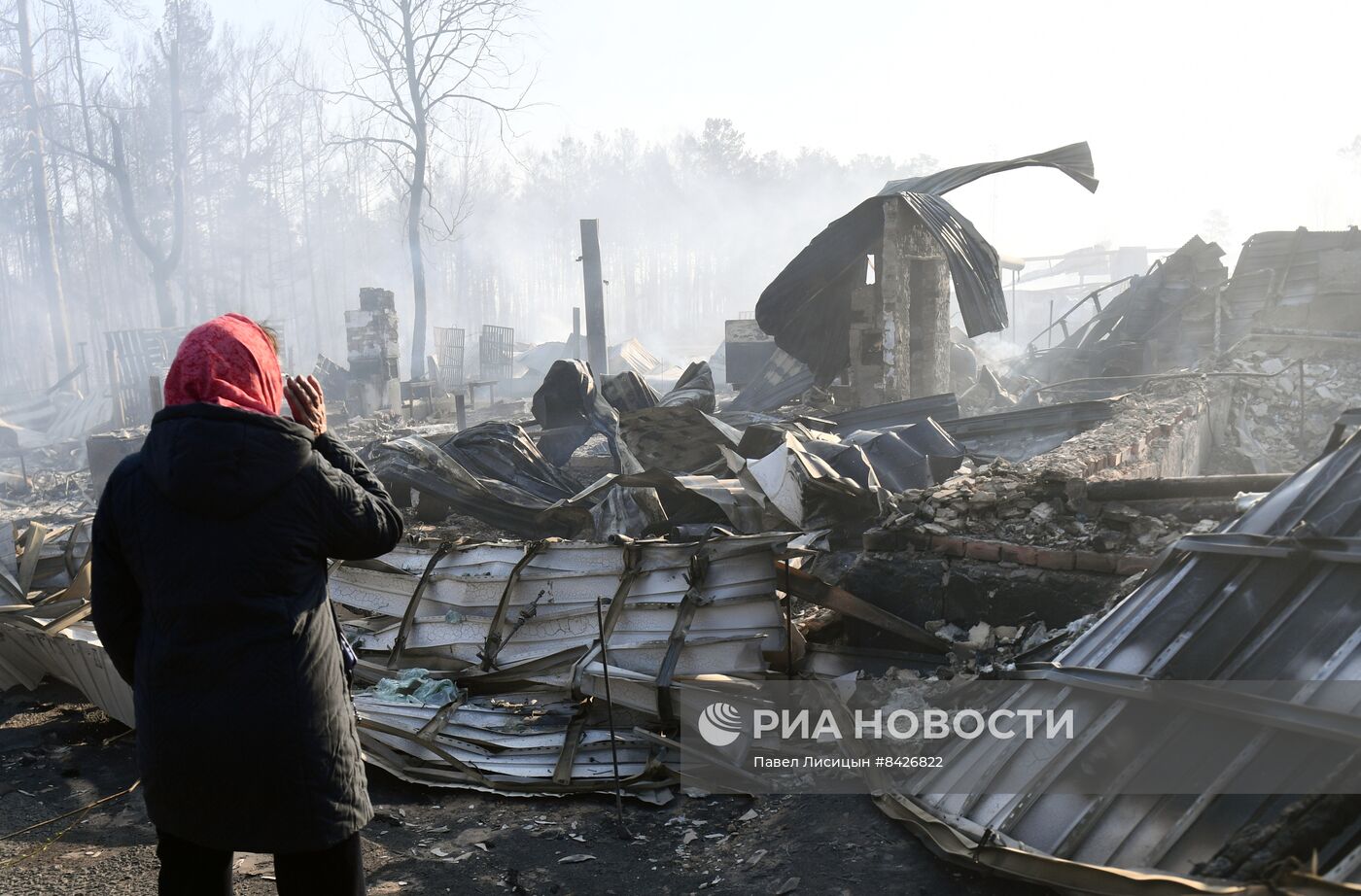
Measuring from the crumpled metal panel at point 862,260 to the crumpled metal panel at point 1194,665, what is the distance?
7.37m

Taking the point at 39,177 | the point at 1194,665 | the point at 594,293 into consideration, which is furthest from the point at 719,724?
the point at 39,177

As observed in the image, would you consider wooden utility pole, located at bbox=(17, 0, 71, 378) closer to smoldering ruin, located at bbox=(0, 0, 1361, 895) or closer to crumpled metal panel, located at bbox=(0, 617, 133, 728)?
smoldering ruin, located at bbox=(0, 0, 1361, 895)

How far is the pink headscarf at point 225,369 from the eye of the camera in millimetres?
1947

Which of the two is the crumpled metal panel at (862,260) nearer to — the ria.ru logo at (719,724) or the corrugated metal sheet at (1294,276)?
the corrugated metal sheet at (1294,276)

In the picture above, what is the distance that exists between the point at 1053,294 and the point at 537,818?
1726 inches

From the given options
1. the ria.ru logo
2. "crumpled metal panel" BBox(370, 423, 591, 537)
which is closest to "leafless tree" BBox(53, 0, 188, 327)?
"crumpled metal panel" BBox(370, 423, 591, 537)

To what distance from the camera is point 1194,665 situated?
2.80 m

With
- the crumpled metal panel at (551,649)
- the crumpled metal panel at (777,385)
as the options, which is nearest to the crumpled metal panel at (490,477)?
the crumpled metal panel at (551,649)

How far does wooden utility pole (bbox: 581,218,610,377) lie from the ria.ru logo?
13.1 meters

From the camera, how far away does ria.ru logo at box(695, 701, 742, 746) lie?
149 inches

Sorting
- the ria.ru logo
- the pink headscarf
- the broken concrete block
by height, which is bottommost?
the ria.ru logo

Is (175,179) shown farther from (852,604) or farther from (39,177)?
(852,604)

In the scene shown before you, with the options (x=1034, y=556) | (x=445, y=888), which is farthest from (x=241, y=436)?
(x=1034, y=556)

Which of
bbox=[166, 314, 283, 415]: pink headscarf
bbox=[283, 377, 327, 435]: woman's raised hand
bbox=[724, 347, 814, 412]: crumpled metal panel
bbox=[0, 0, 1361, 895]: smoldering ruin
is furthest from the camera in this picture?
bbox=[724, 347, 814, 412]: crumpled metal panel
